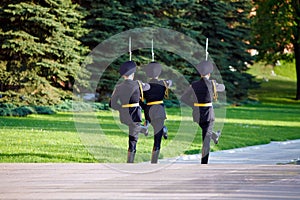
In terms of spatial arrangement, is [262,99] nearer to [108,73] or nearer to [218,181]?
[108,73]

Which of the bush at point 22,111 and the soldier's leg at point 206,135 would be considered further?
the bush at point 22,111

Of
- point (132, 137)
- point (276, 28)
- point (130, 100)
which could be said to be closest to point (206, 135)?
point (132, 137)

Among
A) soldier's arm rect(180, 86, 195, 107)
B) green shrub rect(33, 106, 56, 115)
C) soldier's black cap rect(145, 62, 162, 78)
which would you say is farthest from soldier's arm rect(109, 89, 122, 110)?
green shrub rect(33, 106, 56, 115)

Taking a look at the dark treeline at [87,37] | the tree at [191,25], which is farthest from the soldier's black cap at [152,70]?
the tree at [191,25]

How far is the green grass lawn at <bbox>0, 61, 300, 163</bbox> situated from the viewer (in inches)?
589

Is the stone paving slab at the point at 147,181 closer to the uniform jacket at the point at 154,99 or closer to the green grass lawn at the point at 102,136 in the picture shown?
the uniform jacket at the point at 154,99

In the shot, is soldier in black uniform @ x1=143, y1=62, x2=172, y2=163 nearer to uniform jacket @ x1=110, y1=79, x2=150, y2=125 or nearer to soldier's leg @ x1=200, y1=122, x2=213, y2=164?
uniform jacket @ x1=110, y1=79, x2=150, y2=125

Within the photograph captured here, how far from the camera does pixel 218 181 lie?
10945mm

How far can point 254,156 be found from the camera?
647 inches

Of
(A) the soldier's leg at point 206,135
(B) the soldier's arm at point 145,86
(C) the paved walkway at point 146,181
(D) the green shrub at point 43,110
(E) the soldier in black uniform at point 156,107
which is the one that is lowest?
(D) the green shrub at point 43,110

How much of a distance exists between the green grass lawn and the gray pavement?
508mm

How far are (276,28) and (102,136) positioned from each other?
29.6 meters

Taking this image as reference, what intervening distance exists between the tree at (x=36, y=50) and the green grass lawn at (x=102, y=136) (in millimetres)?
2366

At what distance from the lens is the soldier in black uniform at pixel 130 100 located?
12.9 m
